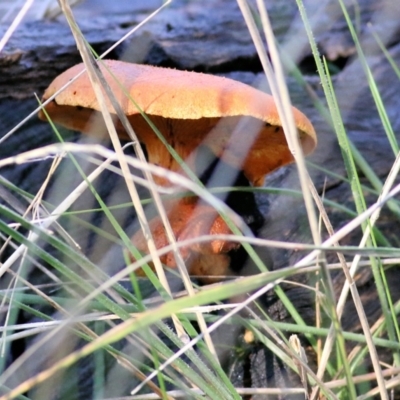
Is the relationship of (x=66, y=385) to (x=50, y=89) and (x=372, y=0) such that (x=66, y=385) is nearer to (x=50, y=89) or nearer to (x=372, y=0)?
(x=50, y=89)

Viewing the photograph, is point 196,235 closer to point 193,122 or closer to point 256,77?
point 193,122

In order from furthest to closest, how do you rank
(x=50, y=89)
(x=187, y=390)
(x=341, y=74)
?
1. (x=341, y=74)
2. (x=50, y=89)
3. (x=187, y=390)

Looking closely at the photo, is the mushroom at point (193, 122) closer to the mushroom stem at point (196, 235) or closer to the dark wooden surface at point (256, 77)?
the mushroom stem at point (196, 235)

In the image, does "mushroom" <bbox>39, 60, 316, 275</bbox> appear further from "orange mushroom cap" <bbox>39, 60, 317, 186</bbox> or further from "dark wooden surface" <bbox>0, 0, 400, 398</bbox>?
"dark wooden surface" <bbox>0, 0, 400, 398</bbox>

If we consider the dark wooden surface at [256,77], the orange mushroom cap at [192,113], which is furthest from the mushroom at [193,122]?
the dark wooden surface at [256,77]

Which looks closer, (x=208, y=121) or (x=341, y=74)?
(x=208, y=121)

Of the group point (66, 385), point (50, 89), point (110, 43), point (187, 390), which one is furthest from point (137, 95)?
point (110, 43)

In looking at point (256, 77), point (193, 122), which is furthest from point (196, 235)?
point (256, 77)
